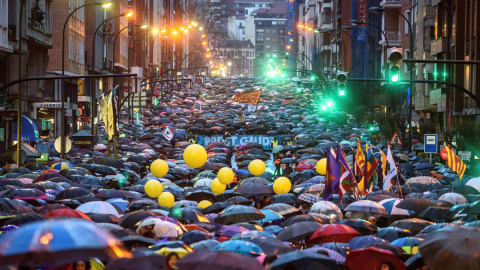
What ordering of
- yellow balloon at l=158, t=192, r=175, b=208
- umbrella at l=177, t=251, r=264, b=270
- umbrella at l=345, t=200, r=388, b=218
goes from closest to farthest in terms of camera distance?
umbrella at l=177, t=251, r=264, b=270
umbrella at l=345, t=200, r=388, b=218
yellow balloon at l=158, t=192, r=175, b=208

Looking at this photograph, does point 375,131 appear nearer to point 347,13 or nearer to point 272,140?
point 272,140

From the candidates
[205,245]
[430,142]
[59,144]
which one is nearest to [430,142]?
[430,142]

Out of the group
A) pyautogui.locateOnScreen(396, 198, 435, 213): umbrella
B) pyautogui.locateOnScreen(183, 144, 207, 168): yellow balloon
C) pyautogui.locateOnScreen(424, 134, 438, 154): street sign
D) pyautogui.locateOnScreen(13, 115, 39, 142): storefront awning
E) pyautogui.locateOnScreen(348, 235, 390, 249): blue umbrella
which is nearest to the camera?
pyautogui.locateOnScreen(348, 235, 390, 249): blue umbrella

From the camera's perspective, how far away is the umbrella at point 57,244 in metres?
9.32

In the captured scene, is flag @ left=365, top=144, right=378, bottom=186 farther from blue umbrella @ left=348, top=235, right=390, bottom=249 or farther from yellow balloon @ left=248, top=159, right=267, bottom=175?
blue umbrella @ left=348, top=235, right=390, bottom=249

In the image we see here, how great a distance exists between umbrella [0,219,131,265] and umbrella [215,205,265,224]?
7032mm

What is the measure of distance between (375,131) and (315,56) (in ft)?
296

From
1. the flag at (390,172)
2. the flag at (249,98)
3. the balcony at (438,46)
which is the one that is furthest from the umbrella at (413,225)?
the balcony at (438,46)

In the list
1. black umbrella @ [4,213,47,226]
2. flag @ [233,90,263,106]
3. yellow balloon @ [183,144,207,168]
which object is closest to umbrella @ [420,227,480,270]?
black umbrella @ [4,213,47,226]

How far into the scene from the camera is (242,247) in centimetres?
1216

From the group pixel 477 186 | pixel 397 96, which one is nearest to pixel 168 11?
pixel 397 96

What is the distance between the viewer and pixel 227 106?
82688 millimetres

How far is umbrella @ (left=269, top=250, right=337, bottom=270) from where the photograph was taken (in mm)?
10539

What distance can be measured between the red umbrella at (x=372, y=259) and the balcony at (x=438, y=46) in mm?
39927
